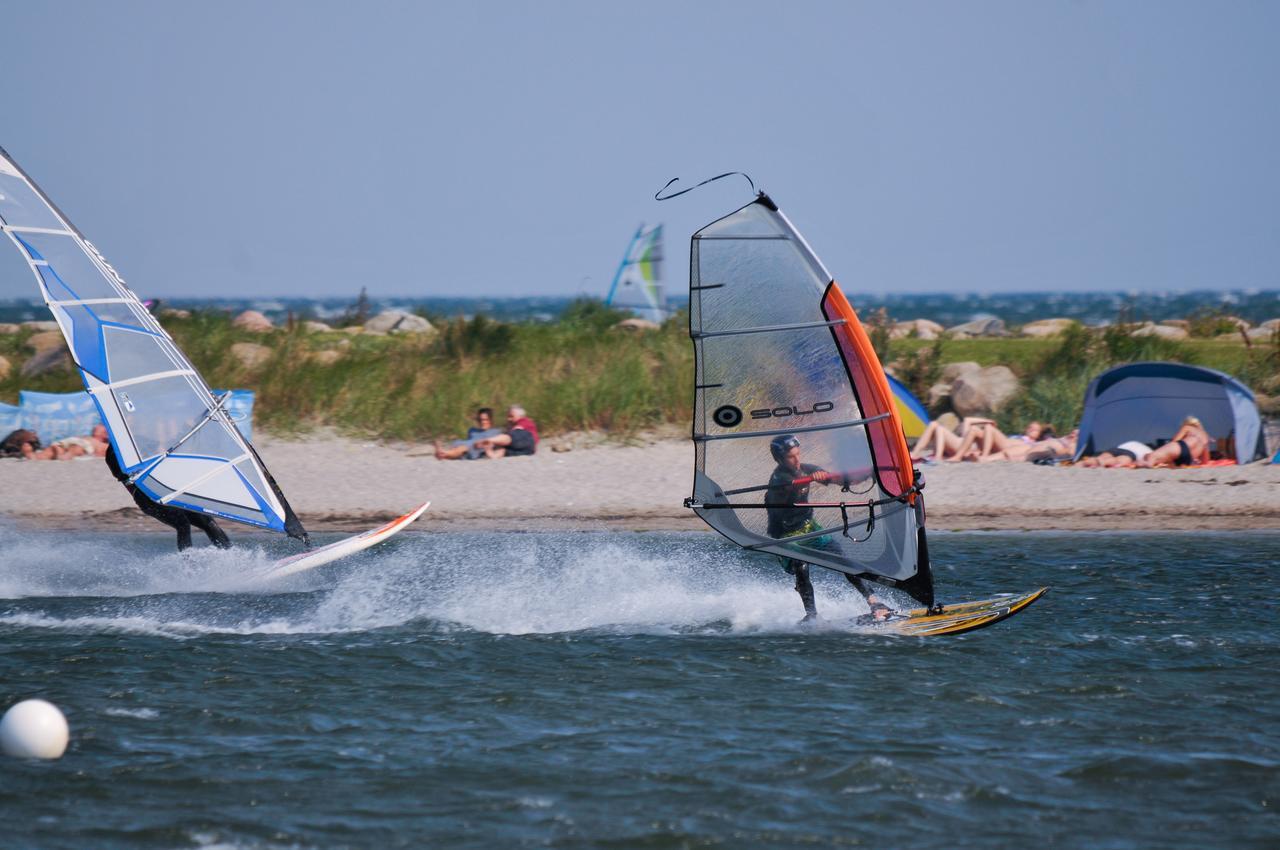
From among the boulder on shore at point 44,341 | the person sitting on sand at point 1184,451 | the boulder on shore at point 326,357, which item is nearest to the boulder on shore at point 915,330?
the person sitting on sand at point 1184,451

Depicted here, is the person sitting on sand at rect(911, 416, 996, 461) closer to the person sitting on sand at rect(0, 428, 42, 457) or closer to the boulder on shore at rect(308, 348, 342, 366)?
the boulder on shore at rect(308, 348, 342, 366)

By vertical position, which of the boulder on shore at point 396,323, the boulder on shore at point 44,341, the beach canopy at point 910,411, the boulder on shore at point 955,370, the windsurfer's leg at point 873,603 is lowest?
the windsurfer's leg at point 873,603

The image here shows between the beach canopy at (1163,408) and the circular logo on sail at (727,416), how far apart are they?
330 inches

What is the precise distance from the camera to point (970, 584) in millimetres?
10078

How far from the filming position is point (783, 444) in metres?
7.92

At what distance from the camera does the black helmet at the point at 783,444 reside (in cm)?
792

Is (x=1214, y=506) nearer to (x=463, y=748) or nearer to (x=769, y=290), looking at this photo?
(x=769, y=290)

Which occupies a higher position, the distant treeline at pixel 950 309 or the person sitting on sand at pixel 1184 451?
the distant treeline at pixel 950 309

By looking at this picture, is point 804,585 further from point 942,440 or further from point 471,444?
point 471,444

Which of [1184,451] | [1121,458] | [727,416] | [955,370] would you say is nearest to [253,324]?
[955,370]

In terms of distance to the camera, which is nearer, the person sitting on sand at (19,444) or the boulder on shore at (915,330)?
the person sitting on sand at (19,444)

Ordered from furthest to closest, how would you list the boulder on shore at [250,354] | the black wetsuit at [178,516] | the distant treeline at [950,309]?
the distant treeline at [950,309], the boulder on shore at [250,354], the black wetsuit at [178,516]

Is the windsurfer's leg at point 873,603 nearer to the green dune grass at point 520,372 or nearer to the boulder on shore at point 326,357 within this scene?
the green dune grass at point 520,372

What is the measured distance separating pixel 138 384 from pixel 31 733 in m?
3.76
